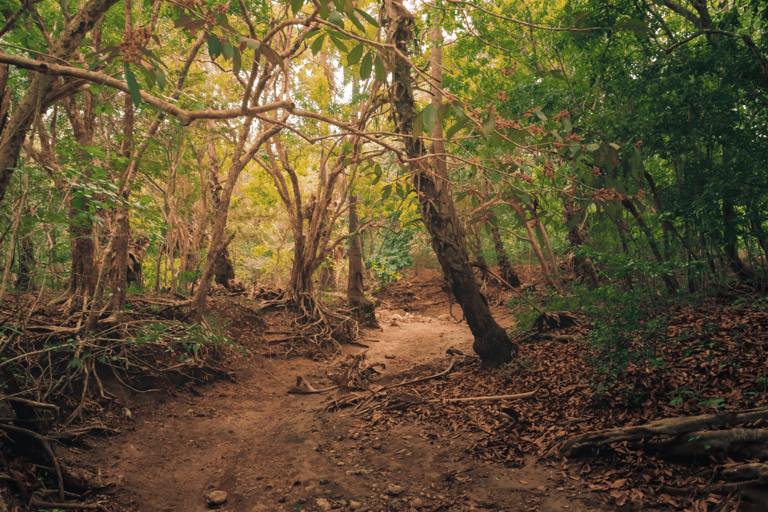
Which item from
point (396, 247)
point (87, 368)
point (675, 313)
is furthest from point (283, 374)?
point (396, 247)

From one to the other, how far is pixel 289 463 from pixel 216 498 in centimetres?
72

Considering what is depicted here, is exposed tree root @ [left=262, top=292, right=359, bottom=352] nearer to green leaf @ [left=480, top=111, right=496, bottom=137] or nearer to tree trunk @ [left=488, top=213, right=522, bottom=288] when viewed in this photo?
tree trunk @ [left=488, top=213, right=522, bottom=288]

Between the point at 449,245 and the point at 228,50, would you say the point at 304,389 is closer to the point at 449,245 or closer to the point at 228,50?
the point at 449,245

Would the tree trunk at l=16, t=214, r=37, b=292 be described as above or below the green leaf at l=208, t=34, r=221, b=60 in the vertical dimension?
below

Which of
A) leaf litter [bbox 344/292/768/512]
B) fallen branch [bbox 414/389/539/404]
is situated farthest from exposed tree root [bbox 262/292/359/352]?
fallen branch [bbox 414/389/539/404]

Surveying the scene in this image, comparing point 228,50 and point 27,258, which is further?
point 27,258

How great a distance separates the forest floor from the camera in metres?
2.79

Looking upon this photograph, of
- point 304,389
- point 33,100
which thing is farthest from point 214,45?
point 304,389

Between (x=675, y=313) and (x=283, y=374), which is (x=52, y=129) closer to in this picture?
(x=283, y=374)

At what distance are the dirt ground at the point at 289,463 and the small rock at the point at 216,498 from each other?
0.13ft

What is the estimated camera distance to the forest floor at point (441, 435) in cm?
279

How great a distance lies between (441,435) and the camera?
3873 millimetres

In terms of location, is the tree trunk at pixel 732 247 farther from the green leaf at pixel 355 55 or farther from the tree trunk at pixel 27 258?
the tree trunk at pixel 27 258

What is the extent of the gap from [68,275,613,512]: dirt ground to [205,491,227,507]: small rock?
4 cm
